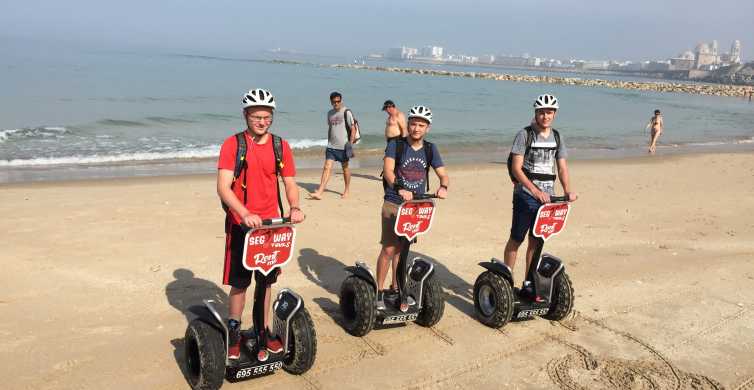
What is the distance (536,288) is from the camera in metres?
5.68

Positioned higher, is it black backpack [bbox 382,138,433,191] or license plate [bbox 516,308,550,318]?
black backpack [bbox 382,138,433,191]

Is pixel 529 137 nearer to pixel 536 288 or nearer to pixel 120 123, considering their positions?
pixel 536 288

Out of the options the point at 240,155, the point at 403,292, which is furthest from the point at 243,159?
the point at 403,292

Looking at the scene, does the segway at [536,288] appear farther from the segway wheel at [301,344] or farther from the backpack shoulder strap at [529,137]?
the segway wheel at [301,344]

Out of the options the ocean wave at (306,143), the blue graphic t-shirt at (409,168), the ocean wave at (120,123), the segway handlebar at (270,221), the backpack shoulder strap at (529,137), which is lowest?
the ocean wave at (120,123)

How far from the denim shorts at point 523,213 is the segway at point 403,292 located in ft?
3.04

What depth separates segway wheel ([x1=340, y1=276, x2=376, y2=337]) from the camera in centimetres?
506

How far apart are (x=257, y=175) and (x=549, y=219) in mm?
2715

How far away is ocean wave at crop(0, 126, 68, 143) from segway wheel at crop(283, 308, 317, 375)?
17.5 meters

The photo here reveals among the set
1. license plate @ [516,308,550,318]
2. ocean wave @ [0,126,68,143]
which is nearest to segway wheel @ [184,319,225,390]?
license plate @ [516,308,550,318]

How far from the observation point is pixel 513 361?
16.2ft

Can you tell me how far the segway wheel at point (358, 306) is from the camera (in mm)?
5062

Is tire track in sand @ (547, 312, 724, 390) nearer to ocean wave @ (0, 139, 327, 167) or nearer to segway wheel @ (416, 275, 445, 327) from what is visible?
segway wheel @ (416, 275, 445, 327)

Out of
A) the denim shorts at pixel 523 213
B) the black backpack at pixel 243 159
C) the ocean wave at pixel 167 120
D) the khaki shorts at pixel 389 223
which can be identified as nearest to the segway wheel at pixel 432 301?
the khaki shorts at pixel 389 223
